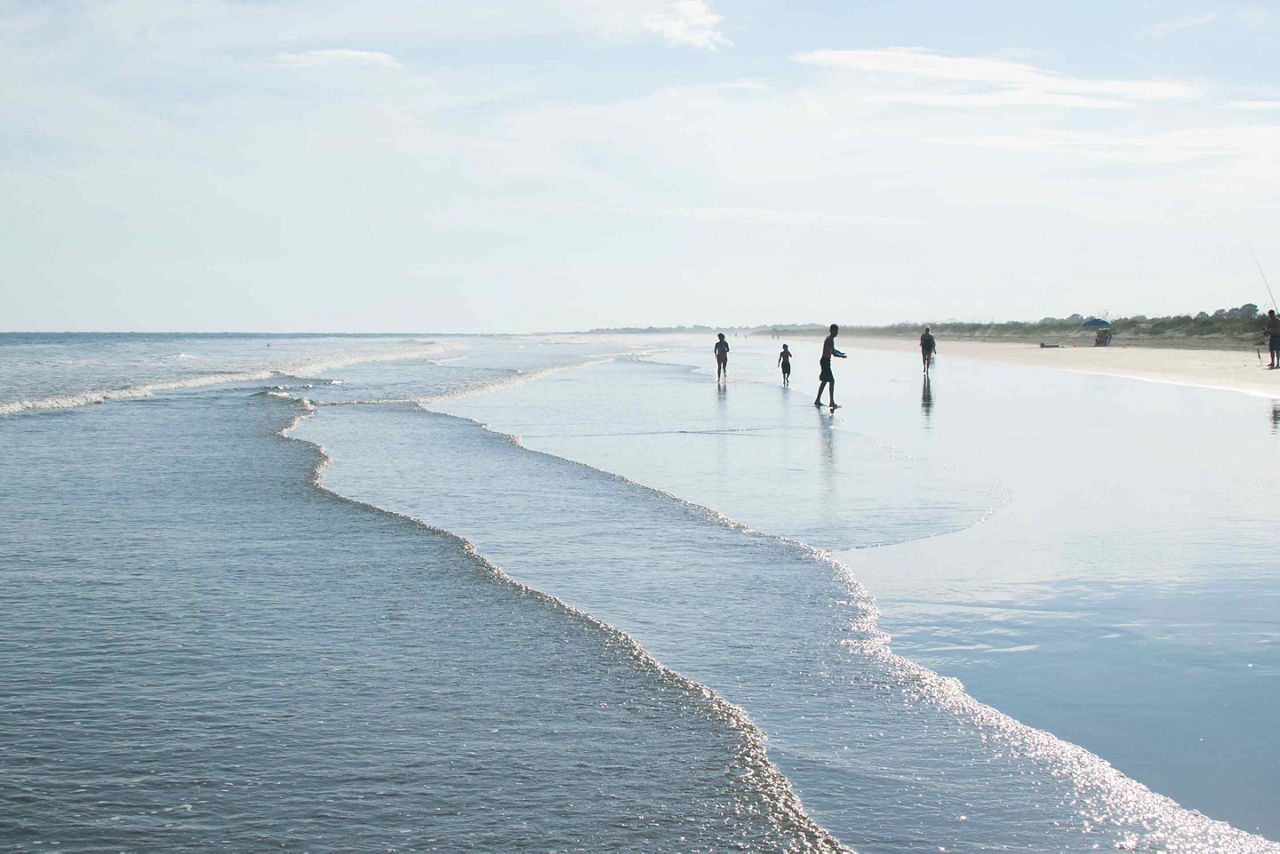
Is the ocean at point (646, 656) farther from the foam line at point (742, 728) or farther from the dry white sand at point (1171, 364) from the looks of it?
the dry white sand at point (1171, 364)

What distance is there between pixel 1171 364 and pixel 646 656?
143 feet

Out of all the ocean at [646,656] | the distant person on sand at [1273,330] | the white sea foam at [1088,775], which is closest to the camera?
the white sea foam at [1088,775]

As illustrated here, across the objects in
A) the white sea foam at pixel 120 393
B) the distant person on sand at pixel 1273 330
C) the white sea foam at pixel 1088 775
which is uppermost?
the distant person on sand at pixel 1273 330

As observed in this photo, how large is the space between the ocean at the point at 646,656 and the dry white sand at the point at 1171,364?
62.6 feet

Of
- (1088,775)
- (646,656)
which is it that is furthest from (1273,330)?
(1088,775)

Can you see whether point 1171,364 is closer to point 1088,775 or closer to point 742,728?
point 1088,775

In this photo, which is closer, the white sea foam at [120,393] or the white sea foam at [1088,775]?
the white sea foam at [1088,775]

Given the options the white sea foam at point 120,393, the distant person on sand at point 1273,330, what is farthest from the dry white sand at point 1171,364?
the white sea foam at point 120,393

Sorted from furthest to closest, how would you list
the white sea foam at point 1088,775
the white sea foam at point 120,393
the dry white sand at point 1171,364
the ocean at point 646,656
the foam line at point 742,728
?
1. the dry white sand at point 1171,364
2. the white sea foam at point 120,393
3. the ocean at point 646,656
4. the foam line at point 742,728
5. the white sea foam at point 1088,775

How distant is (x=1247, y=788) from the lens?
187 inches

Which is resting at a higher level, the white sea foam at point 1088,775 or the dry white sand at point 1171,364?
the dry white sand at point 1171,364

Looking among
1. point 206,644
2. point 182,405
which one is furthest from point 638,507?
point 182,405

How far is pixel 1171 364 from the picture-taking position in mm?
44406

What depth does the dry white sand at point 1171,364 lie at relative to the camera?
32.5 meters
